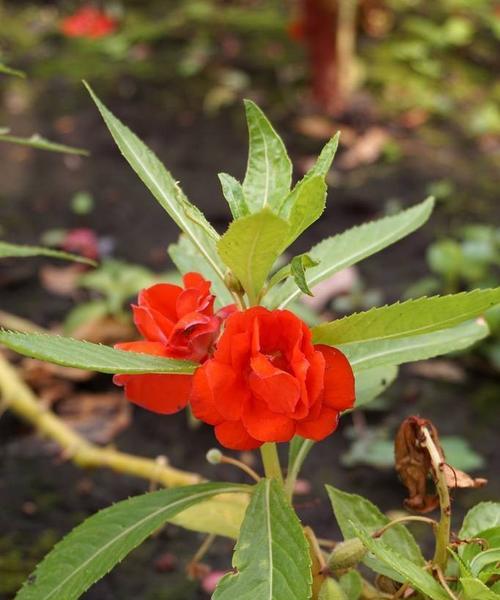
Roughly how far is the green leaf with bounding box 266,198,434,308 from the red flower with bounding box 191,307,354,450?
0.15 meters

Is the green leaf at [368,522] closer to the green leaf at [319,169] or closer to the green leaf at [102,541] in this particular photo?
the green leaf at [102,541]

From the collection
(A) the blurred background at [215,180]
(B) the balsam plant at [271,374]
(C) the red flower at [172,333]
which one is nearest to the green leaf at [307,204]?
(B) the balsam plant at [271,374]

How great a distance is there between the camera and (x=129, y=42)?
4.10 m

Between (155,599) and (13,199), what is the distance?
193 centimetres

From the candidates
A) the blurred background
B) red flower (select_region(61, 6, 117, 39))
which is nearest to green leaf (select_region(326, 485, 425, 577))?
the blurred background

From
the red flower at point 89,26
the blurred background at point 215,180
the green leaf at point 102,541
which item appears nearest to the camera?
the green leaf at point 102,541

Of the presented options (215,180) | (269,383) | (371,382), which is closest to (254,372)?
(269,383)

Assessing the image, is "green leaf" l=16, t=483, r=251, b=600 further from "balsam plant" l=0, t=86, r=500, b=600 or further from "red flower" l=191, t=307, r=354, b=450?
"red flower" l=191, t=307, r=354, b=450

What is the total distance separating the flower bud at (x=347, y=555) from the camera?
→ 0.87 m

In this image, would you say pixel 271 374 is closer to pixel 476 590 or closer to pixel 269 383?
pixel 269 383

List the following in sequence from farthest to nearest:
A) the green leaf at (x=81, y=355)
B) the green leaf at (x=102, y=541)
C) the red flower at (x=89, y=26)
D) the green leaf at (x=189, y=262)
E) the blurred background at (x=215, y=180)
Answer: the red flower at (x=89, y=26) → the blurred background at (x=215, y=180) → the green leaf at (x=189, y=262) → the green leaf at (x=102, y=541) → the green leaf at (x=81, y=355)

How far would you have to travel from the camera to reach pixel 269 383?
74 centimetres

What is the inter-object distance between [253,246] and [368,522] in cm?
38

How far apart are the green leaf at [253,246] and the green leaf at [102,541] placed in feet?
0.86
